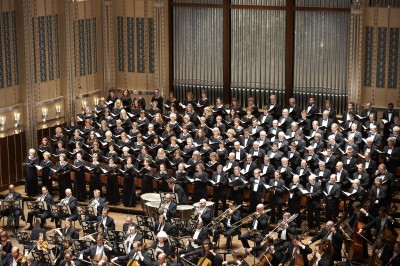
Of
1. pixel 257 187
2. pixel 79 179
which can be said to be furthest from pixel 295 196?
pixel 79 179

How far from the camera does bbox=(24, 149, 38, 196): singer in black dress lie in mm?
23234

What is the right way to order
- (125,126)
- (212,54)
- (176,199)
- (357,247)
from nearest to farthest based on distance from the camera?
(357,247), (176,199), (125,126), (212,54)

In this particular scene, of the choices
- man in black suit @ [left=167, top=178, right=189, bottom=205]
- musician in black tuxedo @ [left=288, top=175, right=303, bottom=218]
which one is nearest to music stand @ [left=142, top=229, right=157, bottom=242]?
man in black suit @ [left=167, top=178, right=189, bottom=205]

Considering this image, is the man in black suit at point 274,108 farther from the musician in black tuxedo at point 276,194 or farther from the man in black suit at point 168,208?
the man in black suit at point 168,208

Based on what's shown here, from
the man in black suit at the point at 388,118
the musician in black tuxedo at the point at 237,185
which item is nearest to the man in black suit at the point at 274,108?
the man in black suit at the point at 388,118

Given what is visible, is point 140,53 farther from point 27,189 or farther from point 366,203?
point 366,203

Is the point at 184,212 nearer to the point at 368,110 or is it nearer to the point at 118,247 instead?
the point at 118,247

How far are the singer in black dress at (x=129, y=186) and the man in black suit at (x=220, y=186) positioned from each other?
1.95 meters

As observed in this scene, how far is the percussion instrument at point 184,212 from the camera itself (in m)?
20.7

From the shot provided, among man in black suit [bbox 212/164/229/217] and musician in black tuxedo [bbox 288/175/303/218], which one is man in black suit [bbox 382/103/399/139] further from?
man in black suit [bbox 212/164/229/217]

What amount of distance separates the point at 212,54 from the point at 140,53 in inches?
75.2

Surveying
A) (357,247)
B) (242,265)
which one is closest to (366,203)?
(357,247)

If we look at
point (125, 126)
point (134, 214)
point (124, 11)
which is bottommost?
point (134, 214)

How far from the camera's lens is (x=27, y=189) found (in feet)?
77.1
